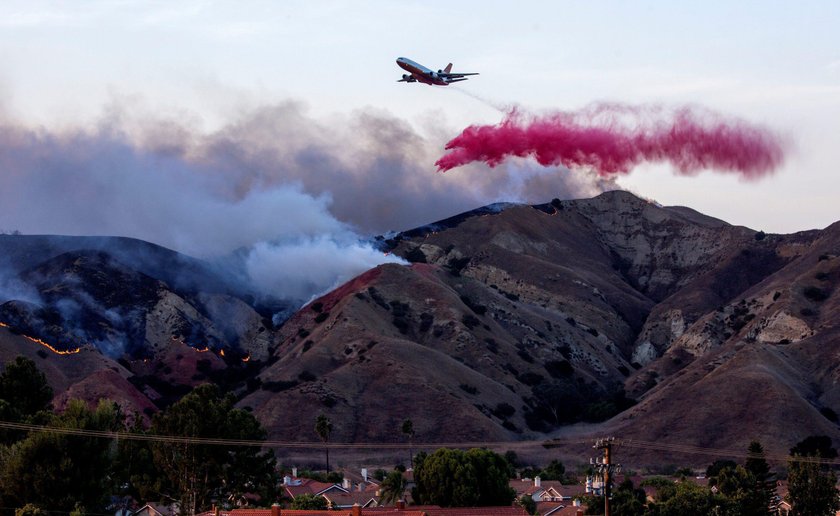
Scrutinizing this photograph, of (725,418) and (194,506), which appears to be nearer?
(194,506)

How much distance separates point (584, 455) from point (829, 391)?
3766cm

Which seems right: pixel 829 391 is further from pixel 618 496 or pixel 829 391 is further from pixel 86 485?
pixel 86 485

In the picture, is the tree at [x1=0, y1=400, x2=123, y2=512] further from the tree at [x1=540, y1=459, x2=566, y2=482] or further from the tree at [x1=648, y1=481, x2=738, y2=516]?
the tree at [x1=540, y1=459, x2=566, y2=482]

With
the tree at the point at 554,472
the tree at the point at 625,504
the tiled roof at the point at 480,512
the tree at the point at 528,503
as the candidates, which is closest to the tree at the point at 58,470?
the tiled roof at the point at 480,512

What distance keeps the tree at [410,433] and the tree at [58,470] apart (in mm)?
74049

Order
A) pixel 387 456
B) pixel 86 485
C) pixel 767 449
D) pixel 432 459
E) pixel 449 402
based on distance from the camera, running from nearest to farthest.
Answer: pixel 86 485
pixel 432 459
pixel 767 449
pixel 387 456
pixel 449 402

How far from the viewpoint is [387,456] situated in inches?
7200

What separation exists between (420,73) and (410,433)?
189 feet

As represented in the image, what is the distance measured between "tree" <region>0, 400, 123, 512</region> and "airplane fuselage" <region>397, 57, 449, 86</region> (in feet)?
164

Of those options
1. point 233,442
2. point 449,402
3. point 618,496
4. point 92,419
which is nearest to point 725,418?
point 449,402

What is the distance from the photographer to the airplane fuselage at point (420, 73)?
5320 inches

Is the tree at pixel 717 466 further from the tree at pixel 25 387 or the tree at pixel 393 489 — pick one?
the tree at pixel 25 387

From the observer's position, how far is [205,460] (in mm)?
110312

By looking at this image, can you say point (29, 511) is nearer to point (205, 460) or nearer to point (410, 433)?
point (205, 460)
